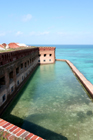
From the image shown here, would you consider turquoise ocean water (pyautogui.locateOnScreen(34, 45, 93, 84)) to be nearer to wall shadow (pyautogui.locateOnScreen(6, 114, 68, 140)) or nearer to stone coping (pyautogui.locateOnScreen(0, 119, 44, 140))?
wall shadow (pyautogui.locateOnScreen(6, 114, 68, 140))

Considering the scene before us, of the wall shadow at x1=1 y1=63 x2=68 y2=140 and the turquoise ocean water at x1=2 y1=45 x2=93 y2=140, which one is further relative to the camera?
the turquoise ocean water at x1=2 y1=45 x2=93 y2=140

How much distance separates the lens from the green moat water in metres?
7.71

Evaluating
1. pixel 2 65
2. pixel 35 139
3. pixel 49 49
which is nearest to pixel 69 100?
pixel 2 65

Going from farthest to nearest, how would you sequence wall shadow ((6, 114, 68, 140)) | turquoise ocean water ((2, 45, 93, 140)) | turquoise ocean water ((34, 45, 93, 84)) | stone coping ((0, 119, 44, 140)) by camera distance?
turquoise ocean water ((34, 45, 93, 84))
turquoise ocean water ((2, 45, 93, 140))
wall shadow ((6, 114, 68, 140))
stone coping ((0, 119, 44, 140))

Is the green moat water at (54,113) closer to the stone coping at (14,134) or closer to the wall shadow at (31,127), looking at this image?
the wall shadow at (31,127)

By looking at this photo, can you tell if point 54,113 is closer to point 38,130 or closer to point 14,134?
point 38,130

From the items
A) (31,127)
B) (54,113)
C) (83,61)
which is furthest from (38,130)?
(83,61)

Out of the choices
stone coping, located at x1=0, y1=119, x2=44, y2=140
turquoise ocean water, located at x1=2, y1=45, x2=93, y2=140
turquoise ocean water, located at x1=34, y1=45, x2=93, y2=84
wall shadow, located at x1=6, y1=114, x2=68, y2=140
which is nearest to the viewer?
stone coping, located at x1=0, y1=119, x2=44, y2=140

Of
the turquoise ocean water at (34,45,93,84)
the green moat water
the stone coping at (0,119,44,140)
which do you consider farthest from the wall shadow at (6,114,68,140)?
the turquoise ocean water at (34,45,93,84)

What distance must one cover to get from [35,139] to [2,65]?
7.06m

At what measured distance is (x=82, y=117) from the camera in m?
9.27

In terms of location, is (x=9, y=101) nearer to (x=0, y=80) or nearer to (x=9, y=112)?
(x=9, y=112)

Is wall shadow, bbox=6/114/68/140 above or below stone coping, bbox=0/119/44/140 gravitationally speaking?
below

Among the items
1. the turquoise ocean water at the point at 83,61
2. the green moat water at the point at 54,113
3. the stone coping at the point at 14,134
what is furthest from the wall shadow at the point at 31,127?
the turquoise ocean water at the point at 83,61
